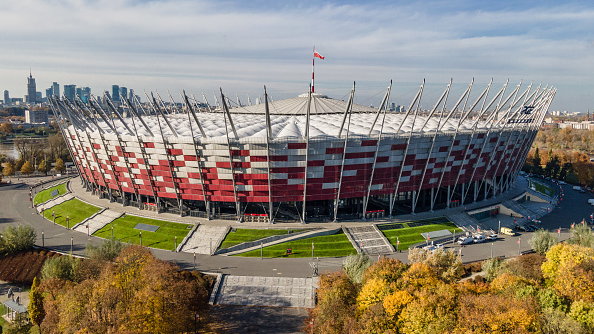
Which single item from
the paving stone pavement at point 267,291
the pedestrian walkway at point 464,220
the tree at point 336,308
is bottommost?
the paving stone pavement at point 267,291

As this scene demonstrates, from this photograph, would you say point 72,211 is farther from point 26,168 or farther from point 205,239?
point 26,168

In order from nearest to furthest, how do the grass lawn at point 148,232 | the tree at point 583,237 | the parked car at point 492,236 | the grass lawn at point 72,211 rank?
the tree at point 583,237 < the grass lawn at point 148,232 < the parked car at point 492,236 < the grass lawn at point 72,211

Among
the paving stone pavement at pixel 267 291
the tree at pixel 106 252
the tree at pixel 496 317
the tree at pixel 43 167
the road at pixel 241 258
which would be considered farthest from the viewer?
the tree at pixel 43 167

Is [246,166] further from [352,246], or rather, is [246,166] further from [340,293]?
[340,293]

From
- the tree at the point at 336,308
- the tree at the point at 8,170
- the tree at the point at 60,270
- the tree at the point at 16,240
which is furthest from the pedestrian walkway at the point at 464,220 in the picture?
the tree at the point at 8,170

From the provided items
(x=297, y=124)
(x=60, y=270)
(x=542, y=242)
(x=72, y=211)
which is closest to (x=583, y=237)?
(x=542, y=242)

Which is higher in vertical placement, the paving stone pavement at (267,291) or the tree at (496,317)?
the tree at (496,317)

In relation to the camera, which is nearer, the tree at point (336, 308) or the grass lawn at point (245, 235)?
the tree at point (336, 308)

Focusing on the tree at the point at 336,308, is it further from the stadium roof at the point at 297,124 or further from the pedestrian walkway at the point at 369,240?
the stadium roof at the point at 297,124
